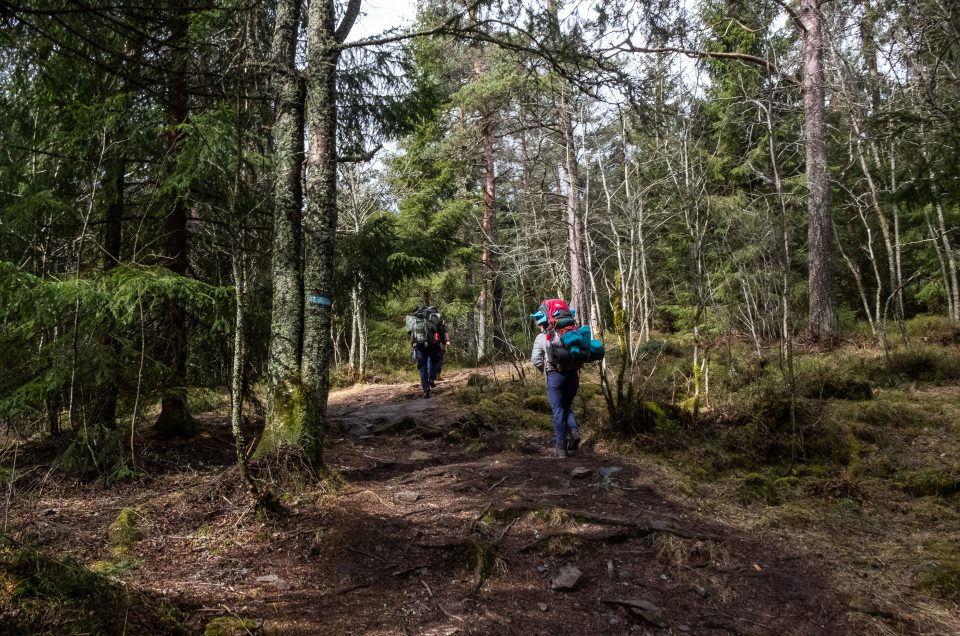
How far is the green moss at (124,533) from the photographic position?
3900 mm

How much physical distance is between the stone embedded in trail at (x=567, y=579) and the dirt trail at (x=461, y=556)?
0.5 inches

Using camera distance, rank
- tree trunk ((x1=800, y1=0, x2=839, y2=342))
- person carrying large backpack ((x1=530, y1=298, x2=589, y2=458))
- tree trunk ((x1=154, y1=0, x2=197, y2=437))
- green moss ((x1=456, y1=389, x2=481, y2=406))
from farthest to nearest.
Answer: tree trunk ((x1=800, y1=0, x2=839, y2=342)) < green moss ((x1=456, y1=389, x2=481, y2=406)) < person carrying large backpack ((x1=530, y1=298, x2=589, y2=458)) < tree trunk ((x1=154, y1=0, x2=197, y2=437))

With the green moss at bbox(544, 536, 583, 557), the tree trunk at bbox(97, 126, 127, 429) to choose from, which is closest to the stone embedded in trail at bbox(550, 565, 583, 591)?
the green moss at bbox(544, 536, 583, 557)

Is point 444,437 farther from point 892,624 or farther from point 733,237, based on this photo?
point 733,237

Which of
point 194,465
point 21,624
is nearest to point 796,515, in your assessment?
point 21,624

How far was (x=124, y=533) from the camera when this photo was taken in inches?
159

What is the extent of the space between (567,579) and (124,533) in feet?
10.9

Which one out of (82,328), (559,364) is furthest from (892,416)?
(82,328)

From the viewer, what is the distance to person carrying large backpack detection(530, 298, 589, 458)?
20.9 ft

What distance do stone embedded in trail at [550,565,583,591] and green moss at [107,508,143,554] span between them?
→ 3074 mm

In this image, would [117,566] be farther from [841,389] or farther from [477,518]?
[841,389]

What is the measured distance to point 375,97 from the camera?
6.96 m

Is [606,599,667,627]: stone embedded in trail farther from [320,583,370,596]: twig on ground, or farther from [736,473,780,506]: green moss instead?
[736,473,780,506]: green moss

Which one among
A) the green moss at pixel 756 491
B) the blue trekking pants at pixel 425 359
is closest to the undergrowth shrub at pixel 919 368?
the green moss at pixel 756 491
